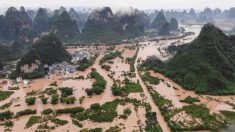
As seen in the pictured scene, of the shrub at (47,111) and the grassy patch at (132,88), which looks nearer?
the shrub at (47,111)

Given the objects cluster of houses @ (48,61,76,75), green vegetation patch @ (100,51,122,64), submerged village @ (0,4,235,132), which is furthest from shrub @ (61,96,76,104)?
green vegetation patch @ (100,51,122,64)

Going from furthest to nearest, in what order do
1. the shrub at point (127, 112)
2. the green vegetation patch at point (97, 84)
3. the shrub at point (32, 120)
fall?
the green vegetation patch at point (97, 84) → the shrub at point (127, 112) → the shrub at point (32, 120)

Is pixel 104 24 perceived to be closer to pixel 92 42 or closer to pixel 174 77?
pixel 92 42

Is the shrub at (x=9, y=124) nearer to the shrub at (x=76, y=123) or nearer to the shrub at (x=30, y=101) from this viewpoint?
the shrub at (x=30, y=101)

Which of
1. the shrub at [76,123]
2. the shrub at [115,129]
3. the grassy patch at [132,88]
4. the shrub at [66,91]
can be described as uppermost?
the shrub at [66,91]

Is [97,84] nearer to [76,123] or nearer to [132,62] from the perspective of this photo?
[76,123]

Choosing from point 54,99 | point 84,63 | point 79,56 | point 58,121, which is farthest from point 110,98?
point 79,56

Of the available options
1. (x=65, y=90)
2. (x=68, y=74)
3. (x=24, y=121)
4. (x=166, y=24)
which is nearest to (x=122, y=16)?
(x=166, y=24)

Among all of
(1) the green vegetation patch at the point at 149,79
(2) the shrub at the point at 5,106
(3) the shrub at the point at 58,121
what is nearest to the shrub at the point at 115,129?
(3) the shrub at the point at 58,121

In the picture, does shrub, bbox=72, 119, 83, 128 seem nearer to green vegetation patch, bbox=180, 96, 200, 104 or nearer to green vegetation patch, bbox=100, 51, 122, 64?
green vegetation patch, bbox=180, 96, 200, 104

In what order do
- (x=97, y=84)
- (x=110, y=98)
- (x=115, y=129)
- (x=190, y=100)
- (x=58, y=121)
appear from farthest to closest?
(x=97, y=84) < (x=110, y=98) < (x=190, y=100) < (x=58, y=121) < (x=115, y=129)

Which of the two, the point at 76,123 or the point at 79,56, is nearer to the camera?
the point at 76,123
